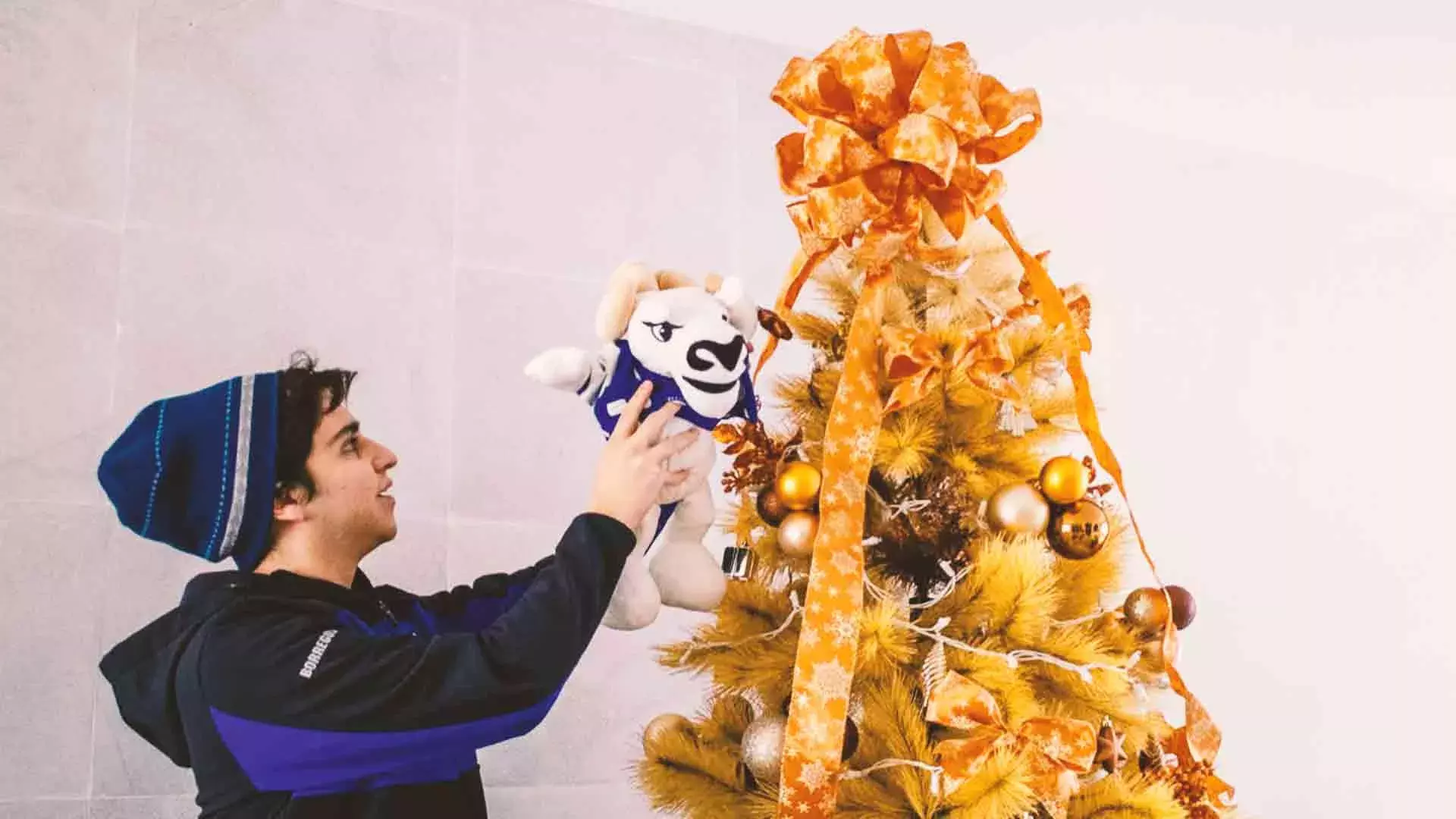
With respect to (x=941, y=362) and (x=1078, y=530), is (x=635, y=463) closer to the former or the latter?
(x=941, y=362)

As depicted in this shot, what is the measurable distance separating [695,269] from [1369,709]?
5.48ft

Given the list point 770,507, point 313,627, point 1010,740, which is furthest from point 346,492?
point 1010,740

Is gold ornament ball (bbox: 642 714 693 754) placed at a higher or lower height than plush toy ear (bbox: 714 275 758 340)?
lower

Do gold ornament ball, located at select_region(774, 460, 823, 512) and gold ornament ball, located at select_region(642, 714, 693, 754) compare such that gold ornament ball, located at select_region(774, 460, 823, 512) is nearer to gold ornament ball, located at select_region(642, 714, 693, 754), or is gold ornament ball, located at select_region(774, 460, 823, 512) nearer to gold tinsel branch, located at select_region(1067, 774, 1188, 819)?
gold ornament ball, located at select_region(642, 714, 693, 754)

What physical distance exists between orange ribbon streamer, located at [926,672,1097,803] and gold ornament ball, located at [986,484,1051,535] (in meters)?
0.17

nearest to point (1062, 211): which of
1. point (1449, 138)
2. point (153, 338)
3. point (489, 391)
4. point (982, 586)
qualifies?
point (1449, 138)

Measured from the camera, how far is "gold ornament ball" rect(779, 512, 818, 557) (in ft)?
4.35

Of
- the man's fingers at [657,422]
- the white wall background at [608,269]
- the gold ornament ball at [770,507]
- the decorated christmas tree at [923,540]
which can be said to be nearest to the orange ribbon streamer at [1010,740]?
the decorated christmas tree at [923,540]

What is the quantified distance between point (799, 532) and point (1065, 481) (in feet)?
0.90

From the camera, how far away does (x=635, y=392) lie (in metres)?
1.32

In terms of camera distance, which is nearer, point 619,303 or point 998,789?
point 998,789

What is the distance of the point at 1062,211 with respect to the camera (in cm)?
258

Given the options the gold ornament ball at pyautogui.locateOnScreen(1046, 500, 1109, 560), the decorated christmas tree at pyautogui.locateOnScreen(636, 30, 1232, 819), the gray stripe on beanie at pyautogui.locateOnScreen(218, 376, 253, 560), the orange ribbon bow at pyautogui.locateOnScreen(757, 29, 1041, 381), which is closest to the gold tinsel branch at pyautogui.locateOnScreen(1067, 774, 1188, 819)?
the decorated christmas tree at pyautogui.locateOnScreen(636, 30, 1232, 819)

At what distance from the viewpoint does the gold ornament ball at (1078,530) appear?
130 cm
